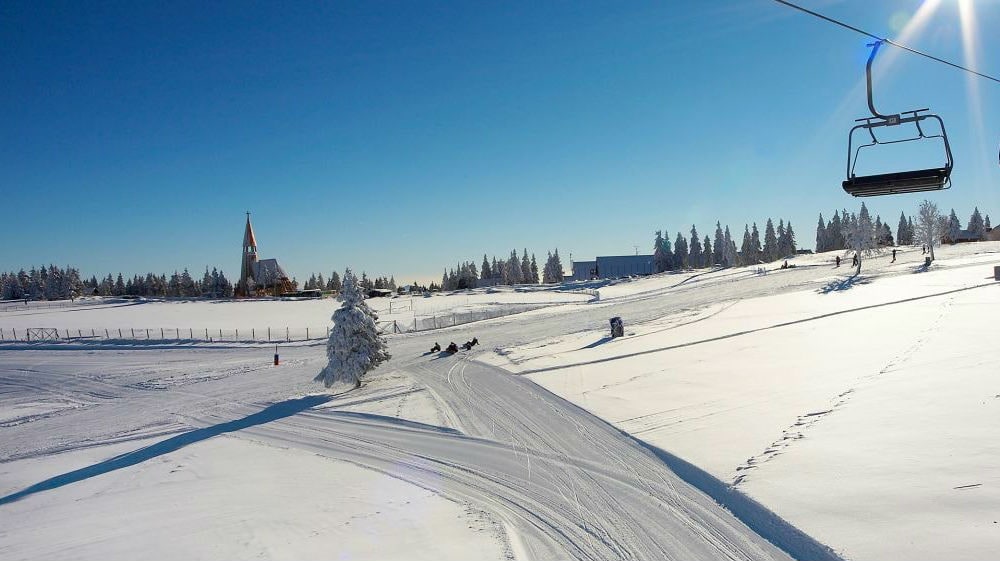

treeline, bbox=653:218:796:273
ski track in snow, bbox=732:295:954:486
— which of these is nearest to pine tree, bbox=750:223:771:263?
treeline, bbox=653:218:796:273

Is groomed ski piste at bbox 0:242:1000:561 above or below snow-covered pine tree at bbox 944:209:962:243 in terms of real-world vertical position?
below

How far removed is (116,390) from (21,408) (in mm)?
3816

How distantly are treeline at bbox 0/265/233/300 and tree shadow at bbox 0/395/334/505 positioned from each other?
8345cm

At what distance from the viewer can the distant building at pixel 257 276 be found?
86.8 meters

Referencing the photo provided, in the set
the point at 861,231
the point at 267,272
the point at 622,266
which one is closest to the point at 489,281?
the point at 622,266

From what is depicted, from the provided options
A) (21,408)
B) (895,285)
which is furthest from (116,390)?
(895,285)

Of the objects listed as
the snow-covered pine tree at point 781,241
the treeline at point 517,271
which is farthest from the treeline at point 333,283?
the snow-covered pine tree at point 781,241

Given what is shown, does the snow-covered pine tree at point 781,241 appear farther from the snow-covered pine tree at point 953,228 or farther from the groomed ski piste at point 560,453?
the groomed ski piste at point 560,453

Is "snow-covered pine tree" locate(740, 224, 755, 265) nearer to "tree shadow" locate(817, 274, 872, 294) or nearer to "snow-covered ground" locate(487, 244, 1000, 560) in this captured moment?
"tree shadow" locate(817, 274, 872, 294)

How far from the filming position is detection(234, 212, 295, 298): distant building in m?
86.8

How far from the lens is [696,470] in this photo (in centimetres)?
1074

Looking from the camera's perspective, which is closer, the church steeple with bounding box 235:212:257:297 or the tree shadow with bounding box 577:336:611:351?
the tree shadow with bounding box 577:336:611:351

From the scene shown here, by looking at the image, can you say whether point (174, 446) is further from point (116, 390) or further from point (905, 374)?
point (905, 374)

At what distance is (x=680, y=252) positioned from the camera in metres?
122
